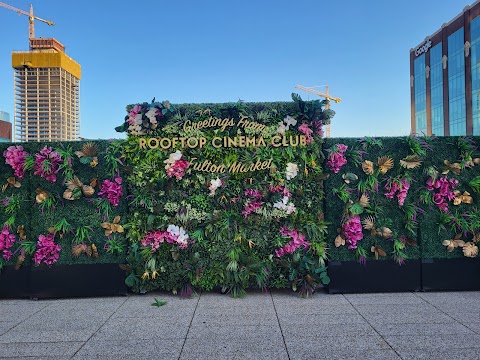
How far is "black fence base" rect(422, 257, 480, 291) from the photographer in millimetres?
6602

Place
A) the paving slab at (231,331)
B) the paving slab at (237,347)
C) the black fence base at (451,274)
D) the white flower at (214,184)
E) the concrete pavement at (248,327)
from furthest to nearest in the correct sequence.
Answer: the black fence base at (451,274), the white flower at (214,184), the paving slab at (231,331), the concrete pavement at (248,327), the paving slab at (237,347)

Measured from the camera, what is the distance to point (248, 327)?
4.95m

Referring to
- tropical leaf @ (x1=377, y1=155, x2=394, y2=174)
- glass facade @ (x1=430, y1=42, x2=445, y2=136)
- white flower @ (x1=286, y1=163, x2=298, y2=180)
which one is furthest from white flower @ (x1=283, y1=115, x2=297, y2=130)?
glass facade @ (x1=430, y1=42, x2=445, y2=136)

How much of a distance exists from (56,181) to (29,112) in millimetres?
147939

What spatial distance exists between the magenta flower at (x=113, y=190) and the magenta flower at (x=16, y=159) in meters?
1.32

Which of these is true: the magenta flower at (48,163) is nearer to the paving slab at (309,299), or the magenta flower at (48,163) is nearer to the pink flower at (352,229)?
the paving slab at (309,299)

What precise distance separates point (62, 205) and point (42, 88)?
146 metres

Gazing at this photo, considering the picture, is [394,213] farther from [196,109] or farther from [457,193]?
[196,109]

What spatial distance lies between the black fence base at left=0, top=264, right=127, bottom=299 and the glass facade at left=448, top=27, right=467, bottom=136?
52.1 m

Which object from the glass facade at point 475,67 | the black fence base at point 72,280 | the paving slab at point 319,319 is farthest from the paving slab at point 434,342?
the glass facade at point 475,67

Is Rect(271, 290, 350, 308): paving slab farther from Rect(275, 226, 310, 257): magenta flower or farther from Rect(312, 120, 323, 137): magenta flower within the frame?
Rect(312, 120, 323, 137): magenta flower

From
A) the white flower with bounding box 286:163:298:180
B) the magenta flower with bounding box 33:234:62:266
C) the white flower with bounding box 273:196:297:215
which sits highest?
the white flower with bounding box 286:163:298:180

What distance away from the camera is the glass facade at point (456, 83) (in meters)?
49.4

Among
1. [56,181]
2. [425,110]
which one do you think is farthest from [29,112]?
[56,181]
